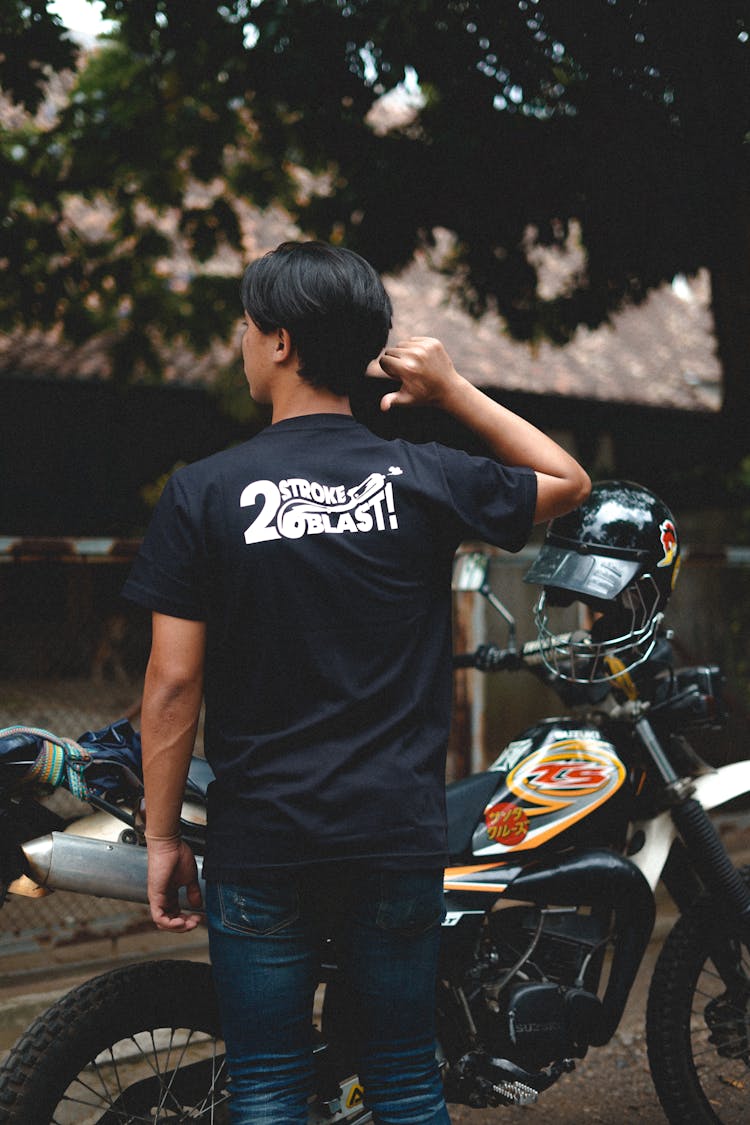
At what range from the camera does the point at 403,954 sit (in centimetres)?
168

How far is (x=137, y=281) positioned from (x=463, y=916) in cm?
494

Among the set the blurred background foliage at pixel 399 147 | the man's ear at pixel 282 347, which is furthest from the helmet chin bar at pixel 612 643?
the blurred background foliage at pixel 399 147

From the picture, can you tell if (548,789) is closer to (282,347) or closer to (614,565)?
(614,565)

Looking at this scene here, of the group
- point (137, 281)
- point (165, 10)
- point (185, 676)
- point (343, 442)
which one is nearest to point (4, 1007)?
point (185, 676)

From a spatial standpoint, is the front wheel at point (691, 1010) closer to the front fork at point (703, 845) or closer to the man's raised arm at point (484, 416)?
the front fork at point (703, 845)

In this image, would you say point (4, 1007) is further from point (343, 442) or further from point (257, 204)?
point (257, 204)

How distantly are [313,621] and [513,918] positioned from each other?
1.09m

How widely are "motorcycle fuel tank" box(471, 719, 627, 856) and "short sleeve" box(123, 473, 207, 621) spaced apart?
3.19ft

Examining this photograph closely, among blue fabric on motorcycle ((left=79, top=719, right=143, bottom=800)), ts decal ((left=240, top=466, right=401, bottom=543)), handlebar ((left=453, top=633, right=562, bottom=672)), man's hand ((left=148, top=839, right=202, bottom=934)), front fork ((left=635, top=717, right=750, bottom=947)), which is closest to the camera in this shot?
ts decal ((left=240, top=466, right=401, bottom=543))

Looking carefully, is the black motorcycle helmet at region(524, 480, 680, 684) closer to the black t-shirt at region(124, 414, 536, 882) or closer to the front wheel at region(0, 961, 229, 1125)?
the black t-shirt at region(124, 414, 536, 882)

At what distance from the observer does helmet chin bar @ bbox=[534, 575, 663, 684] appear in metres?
2.26

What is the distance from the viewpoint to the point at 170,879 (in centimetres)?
172

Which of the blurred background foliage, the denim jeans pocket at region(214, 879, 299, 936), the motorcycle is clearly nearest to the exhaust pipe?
the motorcycle

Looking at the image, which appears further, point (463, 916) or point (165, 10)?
point (165, 10)
